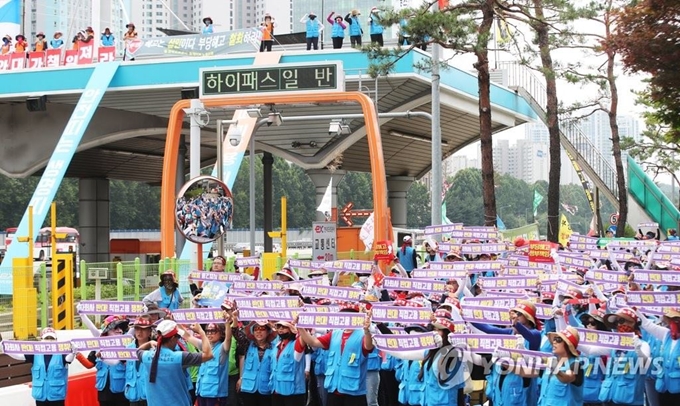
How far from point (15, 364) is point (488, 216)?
12.8 m

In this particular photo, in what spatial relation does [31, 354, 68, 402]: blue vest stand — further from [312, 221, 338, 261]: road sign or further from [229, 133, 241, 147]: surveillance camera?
[229, 133, 241, 147]: surveillance camera

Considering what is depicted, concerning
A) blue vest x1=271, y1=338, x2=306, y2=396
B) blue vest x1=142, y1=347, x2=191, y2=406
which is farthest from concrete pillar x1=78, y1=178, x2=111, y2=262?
blue vest x1=142, y1=347, x2=191, y2=406

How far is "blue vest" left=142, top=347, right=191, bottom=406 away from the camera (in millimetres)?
9602

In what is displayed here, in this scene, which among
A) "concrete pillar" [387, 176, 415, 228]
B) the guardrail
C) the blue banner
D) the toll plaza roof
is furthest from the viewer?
"concrete pillar" [387, 176, 415, 228]

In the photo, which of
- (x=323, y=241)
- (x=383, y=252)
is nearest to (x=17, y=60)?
(x=323, y=241)

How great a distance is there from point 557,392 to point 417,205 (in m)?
96.5

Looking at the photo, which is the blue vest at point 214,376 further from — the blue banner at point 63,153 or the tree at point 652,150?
the tree at point 652,150

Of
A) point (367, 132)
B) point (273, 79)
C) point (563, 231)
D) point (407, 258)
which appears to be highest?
point (273, 79)

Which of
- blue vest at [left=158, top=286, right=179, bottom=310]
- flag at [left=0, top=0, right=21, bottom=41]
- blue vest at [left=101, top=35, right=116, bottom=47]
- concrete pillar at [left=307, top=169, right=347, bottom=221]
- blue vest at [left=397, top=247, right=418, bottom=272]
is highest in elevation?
flag at [left=0, top=0, right=21, bottom=41]

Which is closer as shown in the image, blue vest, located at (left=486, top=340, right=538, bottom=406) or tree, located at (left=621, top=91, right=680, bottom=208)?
blue vest, located at (left=486, top=340, right=538, bottom=406)

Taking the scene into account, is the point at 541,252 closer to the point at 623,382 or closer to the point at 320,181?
the point at 623,382

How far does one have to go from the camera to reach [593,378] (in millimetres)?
9891

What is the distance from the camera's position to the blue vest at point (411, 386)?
31.9 ft

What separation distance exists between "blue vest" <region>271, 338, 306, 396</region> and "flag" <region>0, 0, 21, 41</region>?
29028 millimetres
